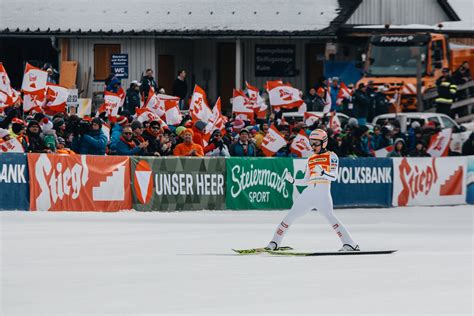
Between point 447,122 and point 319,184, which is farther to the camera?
point 447,122

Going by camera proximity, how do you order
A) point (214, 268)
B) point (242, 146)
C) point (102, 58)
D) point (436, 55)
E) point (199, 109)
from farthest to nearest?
point (102, 58)
point (436, 55)
point (199, 109)
point (242, 146)
point (214, 268)

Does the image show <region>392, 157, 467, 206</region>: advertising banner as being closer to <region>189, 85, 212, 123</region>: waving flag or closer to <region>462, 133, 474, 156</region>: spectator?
<region>462, 133, 474, 156</region>: spectator

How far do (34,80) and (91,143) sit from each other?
6.44 ft

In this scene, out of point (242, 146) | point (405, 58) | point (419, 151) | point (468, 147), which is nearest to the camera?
point (242, 146)

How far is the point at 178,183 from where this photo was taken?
27641 mm

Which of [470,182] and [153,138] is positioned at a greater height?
[153,138]

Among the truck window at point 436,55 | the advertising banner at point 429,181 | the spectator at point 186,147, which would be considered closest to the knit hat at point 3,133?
the spectator at point 186,147

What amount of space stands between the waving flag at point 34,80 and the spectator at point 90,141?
154 centimetres

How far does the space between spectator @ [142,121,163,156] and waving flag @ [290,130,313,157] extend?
11.4 ft

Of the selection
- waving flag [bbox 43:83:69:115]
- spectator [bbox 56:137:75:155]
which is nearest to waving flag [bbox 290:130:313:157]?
waving flag [bbox 43:83:69:115]

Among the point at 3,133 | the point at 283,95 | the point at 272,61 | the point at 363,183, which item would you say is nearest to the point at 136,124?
the point at 3,133

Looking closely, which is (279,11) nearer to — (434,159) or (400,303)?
(434,159)

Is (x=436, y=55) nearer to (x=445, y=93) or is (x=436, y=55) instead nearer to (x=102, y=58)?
(x=445, y=93)

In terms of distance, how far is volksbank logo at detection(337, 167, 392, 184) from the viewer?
30.3 metres
